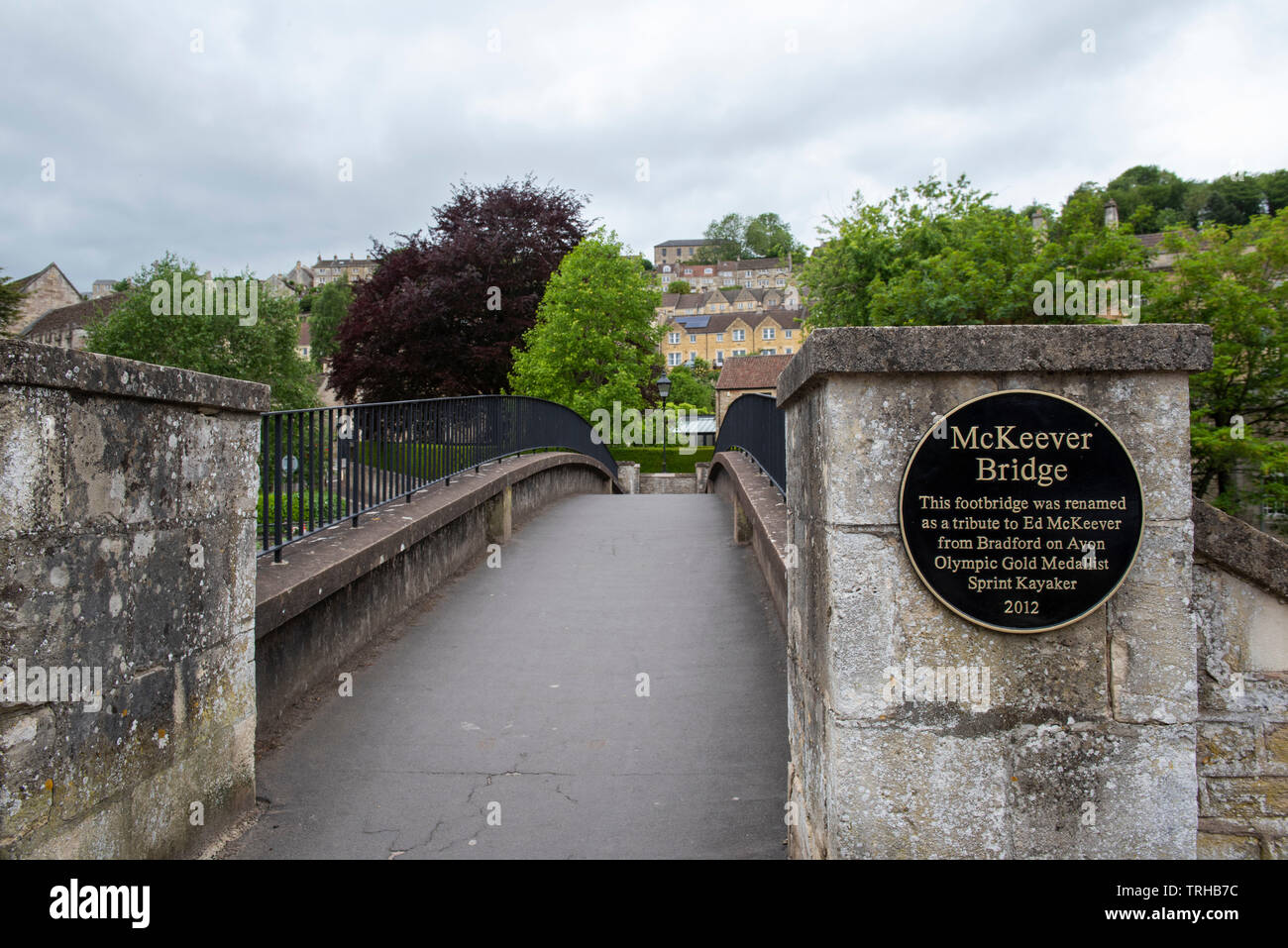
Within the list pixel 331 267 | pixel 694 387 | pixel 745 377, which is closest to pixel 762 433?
pixel 745 377

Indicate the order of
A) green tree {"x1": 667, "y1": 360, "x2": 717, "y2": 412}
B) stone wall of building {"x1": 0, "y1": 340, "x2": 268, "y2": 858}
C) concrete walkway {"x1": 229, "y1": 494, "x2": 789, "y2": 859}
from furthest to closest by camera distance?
green tree {"x1": 667, "y1": 360, "x2": 717, "y2": 412} < concrete walkway {"x1": 229, "y1": 494, "x2": 789, "y2": 859} < stone wall of building {"x1": 0, "y1": 340, "x2": 268, "y2": 858}

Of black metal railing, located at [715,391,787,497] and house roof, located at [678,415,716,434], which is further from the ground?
house roof, located at [678,415,716,434]

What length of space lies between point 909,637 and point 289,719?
369cm

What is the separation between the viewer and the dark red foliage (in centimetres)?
3047

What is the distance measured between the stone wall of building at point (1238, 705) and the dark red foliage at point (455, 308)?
93.4ft

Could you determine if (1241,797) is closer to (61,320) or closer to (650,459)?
(650,459)

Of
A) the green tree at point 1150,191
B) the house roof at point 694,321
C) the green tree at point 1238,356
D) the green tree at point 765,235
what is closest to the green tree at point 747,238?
the green tree at point 765,235

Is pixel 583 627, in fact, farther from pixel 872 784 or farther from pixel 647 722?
pixel 872 784

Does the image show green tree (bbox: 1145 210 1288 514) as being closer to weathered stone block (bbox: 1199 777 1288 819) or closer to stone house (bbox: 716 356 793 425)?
weathered stone block (bbox: 1199 777 1288 819)

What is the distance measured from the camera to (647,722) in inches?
193

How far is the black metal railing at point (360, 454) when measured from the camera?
5.23 m

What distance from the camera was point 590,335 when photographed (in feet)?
91.8

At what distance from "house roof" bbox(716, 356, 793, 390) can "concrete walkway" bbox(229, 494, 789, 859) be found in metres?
54.1

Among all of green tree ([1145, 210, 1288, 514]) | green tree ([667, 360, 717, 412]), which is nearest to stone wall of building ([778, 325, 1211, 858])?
green tree ([1145, 210, 1288, 514])
